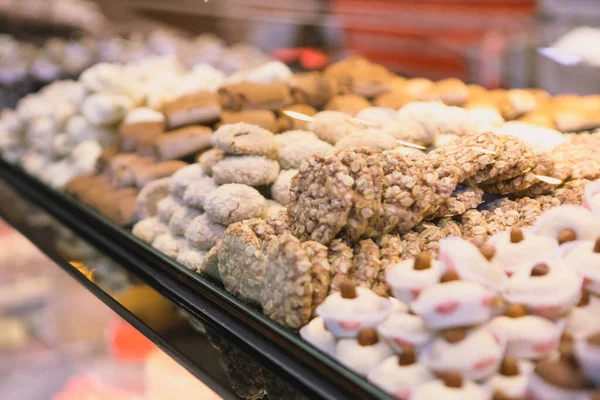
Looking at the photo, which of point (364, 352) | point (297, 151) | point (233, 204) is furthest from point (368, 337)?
point (297, 151)

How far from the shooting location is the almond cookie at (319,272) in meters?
1.31

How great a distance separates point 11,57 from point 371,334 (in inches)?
140

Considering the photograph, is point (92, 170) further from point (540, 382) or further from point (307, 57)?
point (540, 382)

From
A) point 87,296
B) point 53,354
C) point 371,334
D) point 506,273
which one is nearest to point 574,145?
point 506,273

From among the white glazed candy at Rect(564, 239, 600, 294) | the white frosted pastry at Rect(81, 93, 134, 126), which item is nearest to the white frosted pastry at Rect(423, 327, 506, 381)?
the white glazed candy at Rect(564, 239, 600, 294)

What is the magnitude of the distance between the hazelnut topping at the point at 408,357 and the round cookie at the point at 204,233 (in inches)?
31.1

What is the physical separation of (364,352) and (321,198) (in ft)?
1.25

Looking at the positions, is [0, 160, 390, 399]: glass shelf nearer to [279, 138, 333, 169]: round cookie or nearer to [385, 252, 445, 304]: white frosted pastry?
[385, 252, 445, 304]: white frosted pastry

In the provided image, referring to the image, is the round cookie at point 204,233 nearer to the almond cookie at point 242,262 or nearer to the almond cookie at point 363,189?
the almond cookie at point 242,262

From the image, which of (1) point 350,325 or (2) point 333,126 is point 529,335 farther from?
(2) point 333,126

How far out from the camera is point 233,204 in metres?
1.72

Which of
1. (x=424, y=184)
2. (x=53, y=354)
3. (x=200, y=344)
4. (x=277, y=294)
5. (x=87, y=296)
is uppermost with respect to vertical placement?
(x=424, y=184)

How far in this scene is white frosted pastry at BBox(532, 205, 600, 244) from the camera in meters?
1.26

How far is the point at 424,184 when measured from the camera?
4.69 ft
